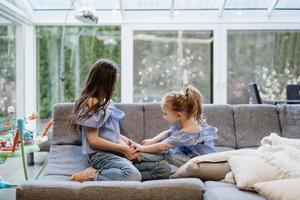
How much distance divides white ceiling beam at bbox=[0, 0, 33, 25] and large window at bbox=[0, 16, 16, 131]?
0.30 feet

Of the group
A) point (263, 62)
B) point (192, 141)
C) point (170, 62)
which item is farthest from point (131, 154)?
point (263, 62)

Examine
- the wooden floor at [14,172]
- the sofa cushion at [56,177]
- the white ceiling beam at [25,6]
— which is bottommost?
the wooden floor at [14,172]

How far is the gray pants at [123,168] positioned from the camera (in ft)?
6.84

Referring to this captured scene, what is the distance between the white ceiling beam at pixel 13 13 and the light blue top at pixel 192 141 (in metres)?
3.10

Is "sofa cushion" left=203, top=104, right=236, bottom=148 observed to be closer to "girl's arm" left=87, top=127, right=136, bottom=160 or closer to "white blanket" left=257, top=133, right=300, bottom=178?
"white blanket" left=257, top=133, right=300, bottom=178

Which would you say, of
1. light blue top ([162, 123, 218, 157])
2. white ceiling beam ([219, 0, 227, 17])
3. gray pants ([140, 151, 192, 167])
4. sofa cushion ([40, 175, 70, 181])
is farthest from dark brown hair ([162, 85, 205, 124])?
white ceiling beam ([219, 0, 227, 17])

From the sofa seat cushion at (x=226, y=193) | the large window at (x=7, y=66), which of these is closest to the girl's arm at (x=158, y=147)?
the sofa seat cushion at (x=226, y=193)

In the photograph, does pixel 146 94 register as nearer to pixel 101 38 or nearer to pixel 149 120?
pixel 101 38

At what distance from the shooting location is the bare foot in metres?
2.09

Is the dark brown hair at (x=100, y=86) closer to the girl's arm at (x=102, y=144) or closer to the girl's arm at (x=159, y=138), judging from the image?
the girl's arm at (x=102, y=144)

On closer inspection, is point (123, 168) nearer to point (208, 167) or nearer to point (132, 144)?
point (132, 144)

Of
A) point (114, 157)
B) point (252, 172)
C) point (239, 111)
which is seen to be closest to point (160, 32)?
point (239, 111)

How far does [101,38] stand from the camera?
6.00 meters

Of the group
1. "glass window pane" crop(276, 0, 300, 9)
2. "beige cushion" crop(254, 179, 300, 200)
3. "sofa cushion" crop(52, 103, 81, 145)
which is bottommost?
"beige cushion" crop(254, 179, 300, 200)
